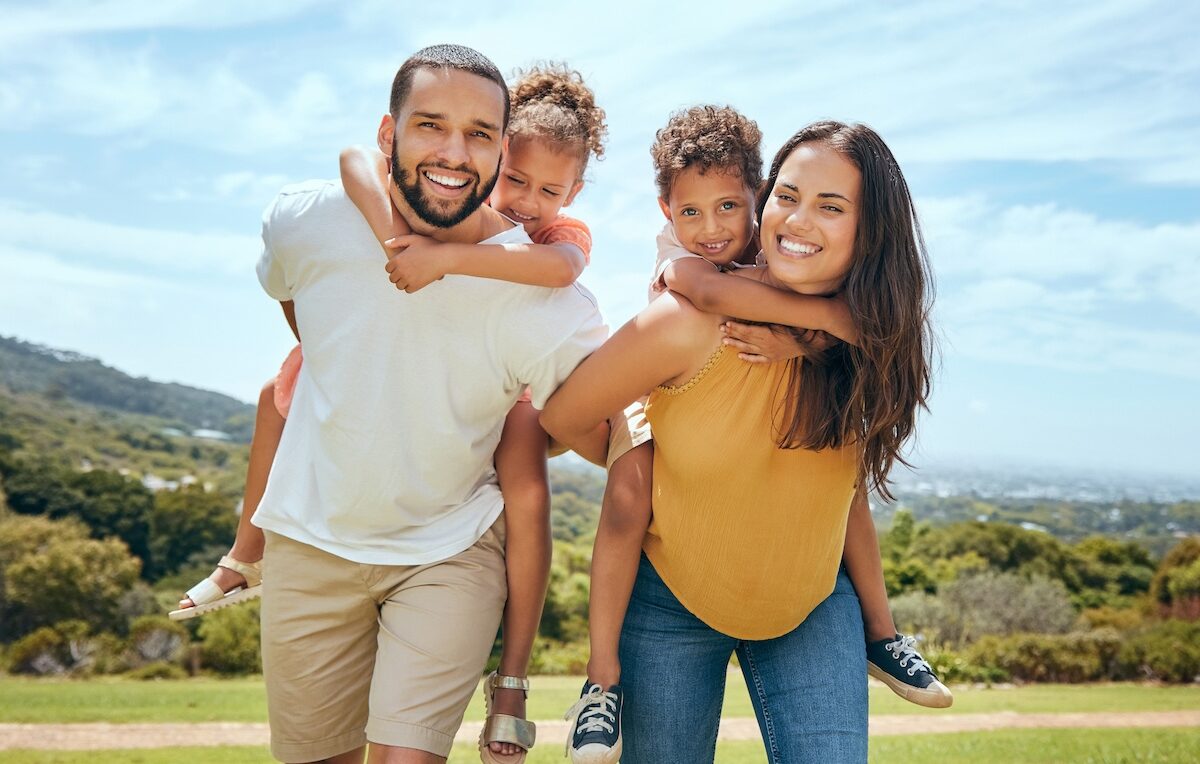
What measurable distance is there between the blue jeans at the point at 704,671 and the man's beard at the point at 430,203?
4.06 ft

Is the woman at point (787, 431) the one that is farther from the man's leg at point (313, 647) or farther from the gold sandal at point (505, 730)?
the man's leg at point (313, 647)

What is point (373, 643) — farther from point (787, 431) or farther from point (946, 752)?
point (946, 752)

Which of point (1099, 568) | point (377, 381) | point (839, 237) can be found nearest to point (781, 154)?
point (839, 237)

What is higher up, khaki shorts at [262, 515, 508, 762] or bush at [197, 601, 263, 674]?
khaki shorts at [262, 515, 508, 762]

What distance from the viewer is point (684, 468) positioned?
9.33ft

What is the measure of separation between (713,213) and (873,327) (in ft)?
3.25

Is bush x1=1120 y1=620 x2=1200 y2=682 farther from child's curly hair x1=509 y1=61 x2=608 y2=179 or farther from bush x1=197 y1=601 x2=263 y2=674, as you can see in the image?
child's curly hair x1=509 y1=61 x2=608 y2=179

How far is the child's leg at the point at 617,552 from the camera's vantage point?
3018mm

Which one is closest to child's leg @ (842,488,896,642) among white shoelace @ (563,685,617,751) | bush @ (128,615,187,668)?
white shoelace @ (563,685,617,751)

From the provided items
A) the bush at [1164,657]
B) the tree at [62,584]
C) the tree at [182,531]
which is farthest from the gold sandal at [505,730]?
the tree at [182,531]

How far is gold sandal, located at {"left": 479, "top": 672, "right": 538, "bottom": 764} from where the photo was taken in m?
3.09

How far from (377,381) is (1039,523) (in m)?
73.7

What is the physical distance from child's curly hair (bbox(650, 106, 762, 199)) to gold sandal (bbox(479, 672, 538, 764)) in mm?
1830

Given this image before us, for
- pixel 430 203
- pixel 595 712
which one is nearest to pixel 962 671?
pixel 595 712
